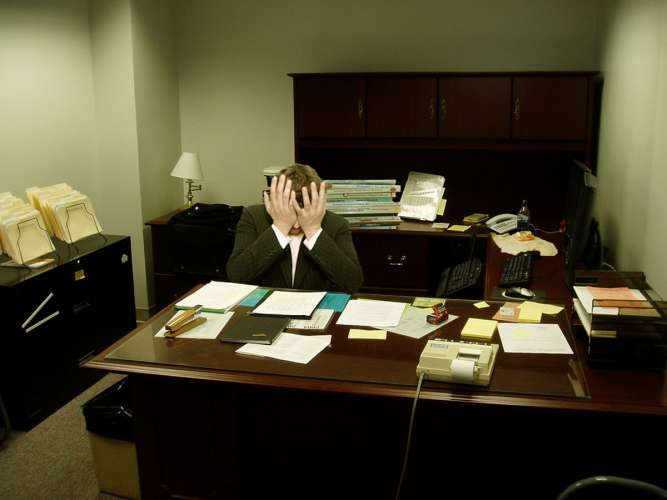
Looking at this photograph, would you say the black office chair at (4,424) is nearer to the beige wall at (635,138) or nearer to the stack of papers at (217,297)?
the stack of papers at (217,297)

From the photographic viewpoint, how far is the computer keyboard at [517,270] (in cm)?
281

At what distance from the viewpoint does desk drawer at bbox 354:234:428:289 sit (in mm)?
4152

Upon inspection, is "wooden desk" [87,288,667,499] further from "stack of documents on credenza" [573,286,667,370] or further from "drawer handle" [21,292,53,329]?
"drawer handle" [21,292,53,329]

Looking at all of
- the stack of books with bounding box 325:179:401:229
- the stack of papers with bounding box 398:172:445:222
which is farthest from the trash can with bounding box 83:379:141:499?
the stack of papers with bounding box 398:172:445:222

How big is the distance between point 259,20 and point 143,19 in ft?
2.61

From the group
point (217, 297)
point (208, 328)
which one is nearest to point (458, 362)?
point (208, 328)

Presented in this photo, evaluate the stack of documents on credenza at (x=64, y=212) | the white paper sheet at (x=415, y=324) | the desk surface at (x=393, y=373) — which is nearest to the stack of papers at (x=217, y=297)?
the desk surface at (x=393, y=373)

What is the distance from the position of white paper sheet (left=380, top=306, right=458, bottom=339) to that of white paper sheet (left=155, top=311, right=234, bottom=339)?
561mm

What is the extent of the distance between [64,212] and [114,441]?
1491mm

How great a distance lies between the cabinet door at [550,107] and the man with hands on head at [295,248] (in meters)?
1.86

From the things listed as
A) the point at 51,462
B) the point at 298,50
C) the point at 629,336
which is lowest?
the point at 51,462

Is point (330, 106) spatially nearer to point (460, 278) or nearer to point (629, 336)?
point (460, 278)

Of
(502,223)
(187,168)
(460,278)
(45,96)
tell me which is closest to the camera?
(460,278)

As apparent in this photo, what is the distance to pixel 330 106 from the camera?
4234 mm
